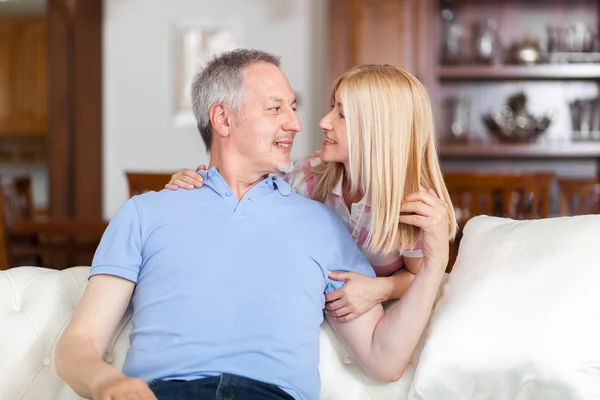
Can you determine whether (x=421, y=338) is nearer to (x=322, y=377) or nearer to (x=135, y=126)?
(x=322, y=377)

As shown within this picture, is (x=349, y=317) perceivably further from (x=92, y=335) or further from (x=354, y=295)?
(x=92, y=335)

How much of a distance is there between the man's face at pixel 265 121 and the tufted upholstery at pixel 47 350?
402mm

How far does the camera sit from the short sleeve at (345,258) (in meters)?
1.81

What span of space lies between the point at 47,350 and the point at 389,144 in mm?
887

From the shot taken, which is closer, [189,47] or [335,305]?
[335,305]

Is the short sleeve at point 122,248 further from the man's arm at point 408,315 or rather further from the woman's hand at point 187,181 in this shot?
the man's arm at point 408,315

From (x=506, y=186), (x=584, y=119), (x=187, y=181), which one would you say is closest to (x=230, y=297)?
(x=187, y=181)

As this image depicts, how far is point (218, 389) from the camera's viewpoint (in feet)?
5.18

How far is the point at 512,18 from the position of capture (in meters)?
5.18

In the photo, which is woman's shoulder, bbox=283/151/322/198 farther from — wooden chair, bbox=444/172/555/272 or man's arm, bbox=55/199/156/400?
wooden chair, bbox=444/172/555/272

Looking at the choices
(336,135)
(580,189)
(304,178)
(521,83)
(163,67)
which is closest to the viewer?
(336,135)

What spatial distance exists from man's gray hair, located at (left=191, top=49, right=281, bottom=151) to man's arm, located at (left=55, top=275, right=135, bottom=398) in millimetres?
496

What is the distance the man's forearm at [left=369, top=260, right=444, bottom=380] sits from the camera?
1.65 meters

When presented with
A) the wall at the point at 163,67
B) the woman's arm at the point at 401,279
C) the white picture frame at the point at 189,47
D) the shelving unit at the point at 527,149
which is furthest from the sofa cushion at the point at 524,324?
the white picture frame at the point at 189,47
